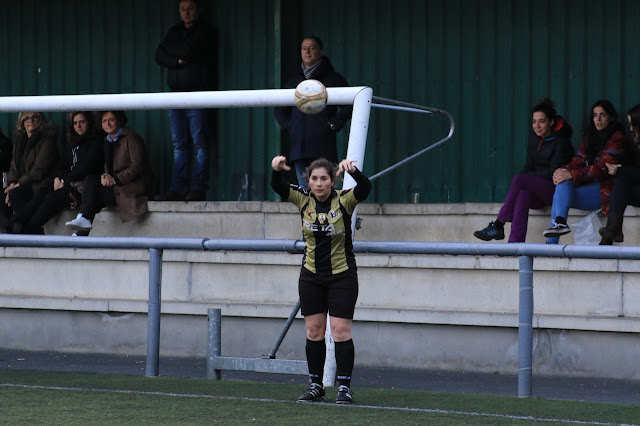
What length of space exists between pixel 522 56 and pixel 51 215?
485 centimetres

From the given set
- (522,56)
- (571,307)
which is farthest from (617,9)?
(571,307)

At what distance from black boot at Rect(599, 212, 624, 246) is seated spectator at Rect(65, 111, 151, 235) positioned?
446 cm

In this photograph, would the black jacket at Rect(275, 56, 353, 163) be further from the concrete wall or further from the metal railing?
the metal railing

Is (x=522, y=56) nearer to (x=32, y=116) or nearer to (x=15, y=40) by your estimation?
(x=32, y=116)

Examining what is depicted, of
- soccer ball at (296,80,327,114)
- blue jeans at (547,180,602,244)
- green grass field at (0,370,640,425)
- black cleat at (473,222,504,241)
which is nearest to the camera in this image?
green grass field at (0,370,640,425)

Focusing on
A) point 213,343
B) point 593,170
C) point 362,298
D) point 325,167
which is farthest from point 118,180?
point 325,167

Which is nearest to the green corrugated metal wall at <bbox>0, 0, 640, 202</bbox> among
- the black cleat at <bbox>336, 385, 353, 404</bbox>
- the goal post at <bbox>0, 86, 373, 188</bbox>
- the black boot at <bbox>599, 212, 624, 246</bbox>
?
the black boot at <bbox>599, 212, 624, 246</bbox>

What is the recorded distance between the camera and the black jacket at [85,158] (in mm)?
12039

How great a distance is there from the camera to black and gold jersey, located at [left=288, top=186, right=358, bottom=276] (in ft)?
24.2

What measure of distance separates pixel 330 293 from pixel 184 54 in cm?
546

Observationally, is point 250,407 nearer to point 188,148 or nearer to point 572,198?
point 572,198

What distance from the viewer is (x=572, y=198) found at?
10.3 meters

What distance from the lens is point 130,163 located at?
39.4 ft

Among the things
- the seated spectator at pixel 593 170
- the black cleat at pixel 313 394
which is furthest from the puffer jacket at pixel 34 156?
the black cleat at pixel 313 394
